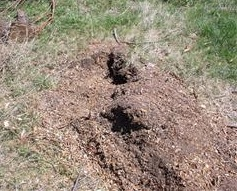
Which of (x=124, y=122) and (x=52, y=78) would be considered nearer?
(x=124, y=122)

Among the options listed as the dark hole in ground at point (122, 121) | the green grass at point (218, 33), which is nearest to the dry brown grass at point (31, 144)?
the dark hole in ground at point (122, 121)

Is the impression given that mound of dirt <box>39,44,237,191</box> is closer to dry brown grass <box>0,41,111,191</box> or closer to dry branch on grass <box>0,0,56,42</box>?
dry brown grass <box>0,41,111,191</box>

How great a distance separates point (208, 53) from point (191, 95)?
729 mm

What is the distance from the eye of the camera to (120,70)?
188 inches

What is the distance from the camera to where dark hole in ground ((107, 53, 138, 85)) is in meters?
4.72

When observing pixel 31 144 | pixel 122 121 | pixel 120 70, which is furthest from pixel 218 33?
pixel 31 144

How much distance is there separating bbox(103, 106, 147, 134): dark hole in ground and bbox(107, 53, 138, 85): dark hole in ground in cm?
51

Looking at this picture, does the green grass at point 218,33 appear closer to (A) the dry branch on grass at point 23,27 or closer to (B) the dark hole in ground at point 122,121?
(B) the dark hole in ground at point 122,121

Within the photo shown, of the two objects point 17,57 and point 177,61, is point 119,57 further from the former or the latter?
point 17,57

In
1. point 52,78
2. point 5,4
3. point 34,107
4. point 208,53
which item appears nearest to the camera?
point 34,107

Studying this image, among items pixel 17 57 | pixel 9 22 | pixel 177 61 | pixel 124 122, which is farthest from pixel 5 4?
pixel 124 122

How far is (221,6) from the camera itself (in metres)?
5.95

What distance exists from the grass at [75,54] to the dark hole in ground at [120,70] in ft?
0.41

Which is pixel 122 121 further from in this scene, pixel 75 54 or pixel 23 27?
pixel 23 27
